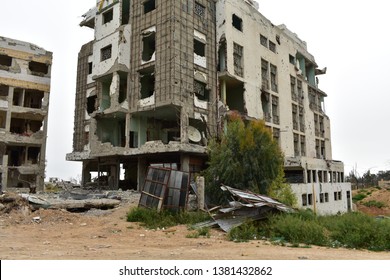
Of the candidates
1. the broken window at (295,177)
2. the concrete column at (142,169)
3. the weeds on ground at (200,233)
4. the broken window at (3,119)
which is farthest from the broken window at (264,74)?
the broken window at (3,119)

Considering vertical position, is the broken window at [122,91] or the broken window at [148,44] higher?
the broken window at [148,44]

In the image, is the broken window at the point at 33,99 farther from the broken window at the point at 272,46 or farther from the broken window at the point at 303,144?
the broken window at the point at 303,144

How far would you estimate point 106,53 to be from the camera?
28.0m

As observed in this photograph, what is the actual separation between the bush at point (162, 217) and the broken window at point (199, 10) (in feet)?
53.6

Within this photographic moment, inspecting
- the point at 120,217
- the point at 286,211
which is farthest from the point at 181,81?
the point at 286,211

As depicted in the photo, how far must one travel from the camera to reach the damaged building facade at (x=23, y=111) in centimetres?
3225

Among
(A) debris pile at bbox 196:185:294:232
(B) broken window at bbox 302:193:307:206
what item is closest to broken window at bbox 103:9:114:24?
(A) debris pile at bbox 196:185:294:232

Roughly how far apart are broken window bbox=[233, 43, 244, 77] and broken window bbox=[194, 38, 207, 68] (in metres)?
2.87

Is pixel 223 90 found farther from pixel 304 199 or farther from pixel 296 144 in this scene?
pixel 296 144

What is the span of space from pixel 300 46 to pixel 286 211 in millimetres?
30216

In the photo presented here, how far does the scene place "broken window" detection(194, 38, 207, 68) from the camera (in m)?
25.2

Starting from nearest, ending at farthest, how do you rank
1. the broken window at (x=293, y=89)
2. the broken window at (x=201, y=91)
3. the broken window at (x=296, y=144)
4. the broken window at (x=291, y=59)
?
1. the broken window at (x=201, y=91)
2. the broken window at (x=296, y=144)
3. the broken window at (x=293, y=89)
4. the broken window at (x=291, y=59)
